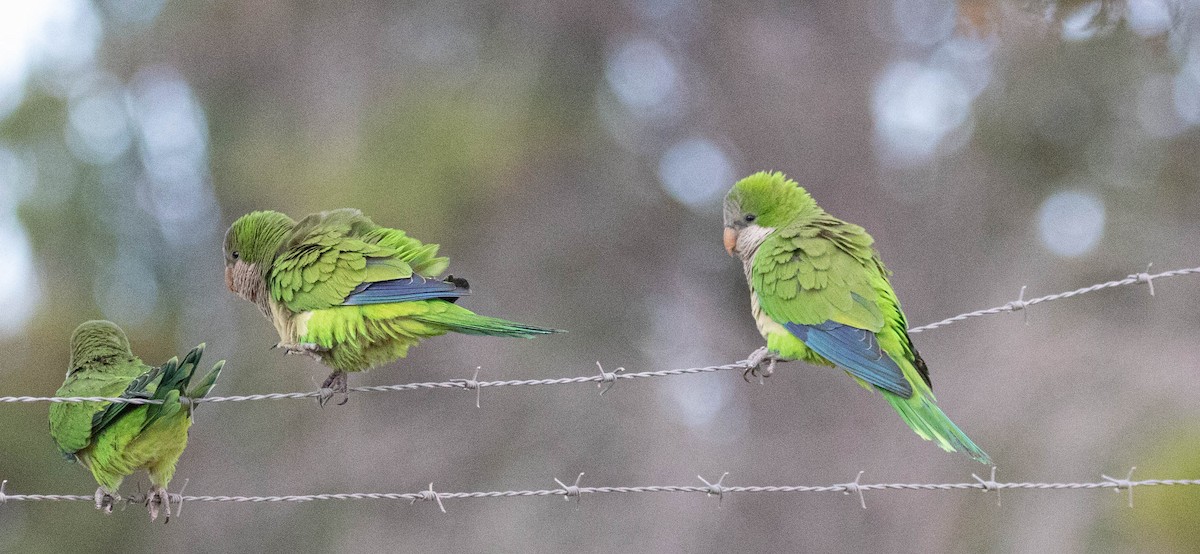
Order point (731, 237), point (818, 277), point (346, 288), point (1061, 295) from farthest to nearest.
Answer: point (731, 237) → point (346, 288) → point (818, 277) → point (1061, 295)

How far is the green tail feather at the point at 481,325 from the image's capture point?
10.4 feet

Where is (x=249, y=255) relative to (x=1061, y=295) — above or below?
below

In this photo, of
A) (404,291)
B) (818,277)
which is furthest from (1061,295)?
(404,291)

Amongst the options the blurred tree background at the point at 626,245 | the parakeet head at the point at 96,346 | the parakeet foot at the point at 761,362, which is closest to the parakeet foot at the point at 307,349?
the parakeet head at the point at 96,346

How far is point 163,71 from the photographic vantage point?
10.0 meters

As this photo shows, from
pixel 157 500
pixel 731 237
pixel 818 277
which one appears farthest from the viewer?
pixel 731 237

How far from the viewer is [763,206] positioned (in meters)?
3.85

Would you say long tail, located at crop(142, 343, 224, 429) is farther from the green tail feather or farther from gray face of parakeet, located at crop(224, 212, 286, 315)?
the green tail feather

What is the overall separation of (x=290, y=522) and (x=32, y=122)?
419 centimetres

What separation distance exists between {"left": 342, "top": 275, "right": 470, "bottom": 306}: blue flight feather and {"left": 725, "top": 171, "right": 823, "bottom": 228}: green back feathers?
1.06m

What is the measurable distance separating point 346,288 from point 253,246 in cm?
57

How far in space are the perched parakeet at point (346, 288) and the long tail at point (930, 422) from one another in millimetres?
1197

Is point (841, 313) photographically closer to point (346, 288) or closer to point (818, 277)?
point (818, 277)

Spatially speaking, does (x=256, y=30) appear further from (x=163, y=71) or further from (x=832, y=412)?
(x=832, y=412)
